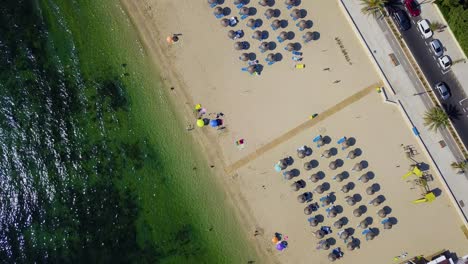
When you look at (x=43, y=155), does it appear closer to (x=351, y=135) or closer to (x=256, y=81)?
(x=256, y=81)

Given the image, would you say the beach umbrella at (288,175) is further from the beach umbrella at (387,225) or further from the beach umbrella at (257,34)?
the beach umbrella at (257,34)

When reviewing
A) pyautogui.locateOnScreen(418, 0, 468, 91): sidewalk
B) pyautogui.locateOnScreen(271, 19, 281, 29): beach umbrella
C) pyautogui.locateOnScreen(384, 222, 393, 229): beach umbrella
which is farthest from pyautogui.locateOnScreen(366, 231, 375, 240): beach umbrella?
pyautogui.locateOnScreen(271, 19, 281, 29): beach umbrella

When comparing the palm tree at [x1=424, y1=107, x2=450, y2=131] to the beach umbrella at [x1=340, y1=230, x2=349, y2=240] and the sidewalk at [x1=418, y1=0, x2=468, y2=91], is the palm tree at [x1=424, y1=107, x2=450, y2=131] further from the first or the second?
the beach umbrella at [x1=340, y1=230, x2=349, y2=240]

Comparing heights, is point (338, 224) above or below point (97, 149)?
below

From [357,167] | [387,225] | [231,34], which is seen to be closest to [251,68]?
[231,34]

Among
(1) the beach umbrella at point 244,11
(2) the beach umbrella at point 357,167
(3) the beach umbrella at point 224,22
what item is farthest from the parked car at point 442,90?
(3) the beach umbrella at point 224,22

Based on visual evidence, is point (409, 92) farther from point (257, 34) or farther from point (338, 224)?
point (257, 34)
